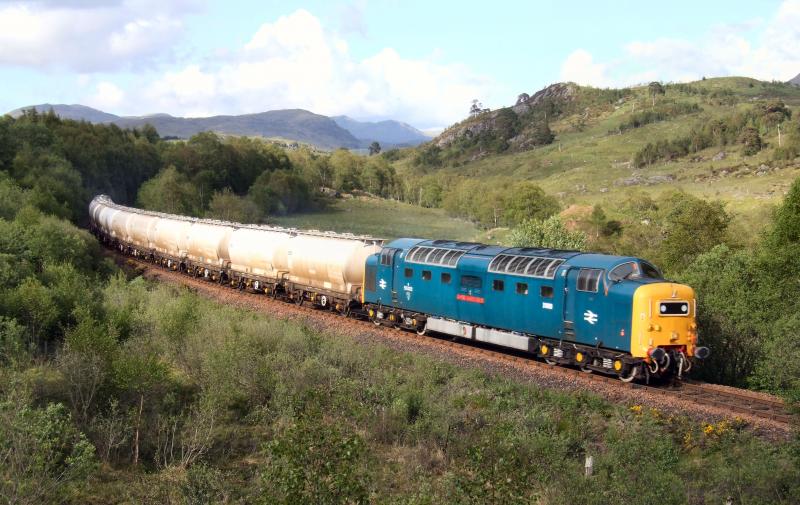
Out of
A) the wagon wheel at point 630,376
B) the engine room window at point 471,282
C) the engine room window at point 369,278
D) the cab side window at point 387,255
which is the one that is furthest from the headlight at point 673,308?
the engine room window at point 369,278

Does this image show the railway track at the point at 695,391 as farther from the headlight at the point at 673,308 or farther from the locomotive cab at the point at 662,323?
the headlight at the point at 673,308

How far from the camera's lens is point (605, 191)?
160500 millimetres

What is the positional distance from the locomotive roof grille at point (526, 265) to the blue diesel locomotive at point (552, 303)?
0.04m

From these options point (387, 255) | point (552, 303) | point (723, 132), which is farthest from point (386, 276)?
point (723, 132)

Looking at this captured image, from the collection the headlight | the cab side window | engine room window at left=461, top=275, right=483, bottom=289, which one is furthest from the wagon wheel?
the cab side window

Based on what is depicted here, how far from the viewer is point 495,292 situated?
2731 cm

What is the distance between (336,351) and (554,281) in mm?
8680

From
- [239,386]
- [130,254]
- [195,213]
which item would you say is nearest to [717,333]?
[239,386]

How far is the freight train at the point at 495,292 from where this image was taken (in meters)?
22.6

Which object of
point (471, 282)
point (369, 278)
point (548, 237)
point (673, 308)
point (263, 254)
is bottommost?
point (369, 278)

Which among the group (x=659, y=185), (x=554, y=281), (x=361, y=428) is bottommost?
(x=361, y=428)

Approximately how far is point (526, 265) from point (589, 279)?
317 centimetres

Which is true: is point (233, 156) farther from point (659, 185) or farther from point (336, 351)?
point (336, 351)

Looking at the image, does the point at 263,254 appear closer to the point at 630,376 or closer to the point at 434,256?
the point at 434,256
